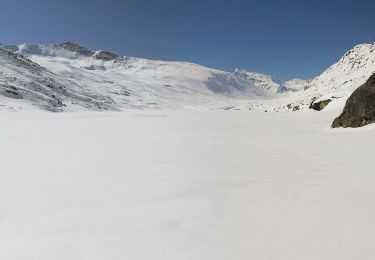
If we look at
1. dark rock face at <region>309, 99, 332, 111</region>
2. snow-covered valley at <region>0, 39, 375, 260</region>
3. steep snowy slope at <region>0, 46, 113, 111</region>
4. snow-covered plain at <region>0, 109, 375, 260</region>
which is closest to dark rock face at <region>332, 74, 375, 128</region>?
snow-covered valley at <region>0, 39, 375, 260</region>

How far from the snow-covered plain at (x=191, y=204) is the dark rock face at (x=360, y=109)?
3400mm

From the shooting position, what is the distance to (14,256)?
161 inches

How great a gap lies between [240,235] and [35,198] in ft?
11.4

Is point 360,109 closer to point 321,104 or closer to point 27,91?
point 321,104

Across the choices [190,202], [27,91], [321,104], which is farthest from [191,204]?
[27,91]

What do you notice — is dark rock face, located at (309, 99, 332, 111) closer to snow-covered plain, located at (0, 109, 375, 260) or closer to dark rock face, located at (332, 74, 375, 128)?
dark rock face, located at (332, 74, 375, 128)

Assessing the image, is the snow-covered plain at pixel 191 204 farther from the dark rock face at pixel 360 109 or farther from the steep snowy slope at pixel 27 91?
the steep snowy slope at pixel 27 91

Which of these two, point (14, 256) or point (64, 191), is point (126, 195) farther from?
point (14, 256)

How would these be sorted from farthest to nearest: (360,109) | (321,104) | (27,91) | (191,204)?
(27,91)
(321,104)
(360,109)
(191,204)

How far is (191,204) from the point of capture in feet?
18.5

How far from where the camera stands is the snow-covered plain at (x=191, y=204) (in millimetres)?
4160

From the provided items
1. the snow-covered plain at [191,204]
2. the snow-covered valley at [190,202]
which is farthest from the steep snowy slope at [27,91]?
the snow-covered plain at [191,204]

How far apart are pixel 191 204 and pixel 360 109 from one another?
9838 millimetres

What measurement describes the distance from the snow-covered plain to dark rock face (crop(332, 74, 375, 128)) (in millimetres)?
3400
